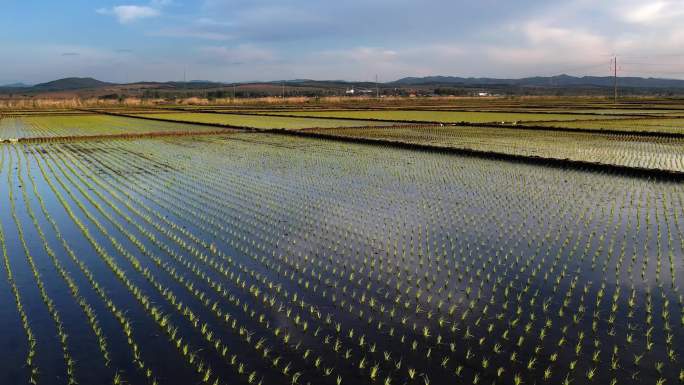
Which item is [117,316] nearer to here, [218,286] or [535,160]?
[218,286]

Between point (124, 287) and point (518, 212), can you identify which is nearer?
point (124, 287)

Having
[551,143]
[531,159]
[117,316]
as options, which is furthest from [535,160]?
[117,316]

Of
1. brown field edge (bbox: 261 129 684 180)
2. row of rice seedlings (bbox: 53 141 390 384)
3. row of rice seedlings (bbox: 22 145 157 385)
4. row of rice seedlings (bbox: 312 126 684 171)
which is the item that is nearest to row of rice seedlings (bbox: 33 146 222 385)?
row of rice seedlings (bbox: 22 145 157 385)

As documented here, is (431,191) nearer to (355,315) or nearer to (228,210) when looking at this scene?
(228,210)

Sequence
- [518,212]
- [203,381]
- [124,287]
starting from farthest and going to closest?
1. [518,212]
2. [124,287]
3. [203,381]

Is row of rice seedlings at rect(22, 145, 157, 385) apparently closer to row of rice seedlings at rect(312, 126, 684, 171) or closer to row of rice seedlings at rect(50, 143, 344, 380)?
row of rice seedlings at rect(50, 143, 344, 380)

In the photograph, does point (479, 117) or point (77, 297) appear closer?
point (77, 297)

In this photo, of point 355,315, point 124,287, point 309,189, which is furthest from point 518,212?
point 124,287

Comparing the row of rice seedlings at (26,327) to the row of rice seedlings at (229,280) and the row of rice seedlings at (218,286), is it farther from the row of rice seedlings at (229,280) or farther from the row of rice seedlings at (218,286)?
the row of rice seedlings at (229,280)
